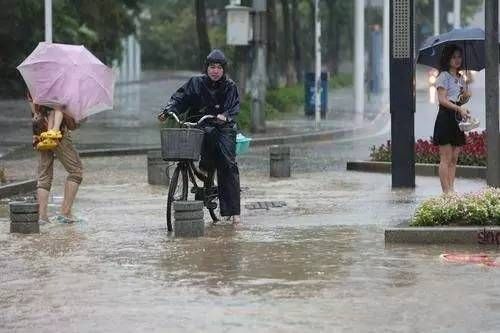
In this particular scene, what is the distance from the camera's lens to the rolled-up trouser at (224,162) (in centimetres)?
1256

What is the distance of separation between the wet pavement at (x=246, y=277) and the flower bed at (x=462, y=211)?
1.48 ft

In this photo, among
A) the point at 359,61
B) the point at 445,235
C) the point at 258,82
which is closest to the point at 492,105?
the point at 445,235

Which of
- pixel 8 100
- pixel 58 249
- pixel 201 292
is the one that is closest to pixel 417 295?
pixel 201 292

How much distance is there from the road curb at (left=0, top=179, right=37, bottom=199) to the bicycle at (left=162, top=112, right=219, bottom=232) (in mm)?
3961

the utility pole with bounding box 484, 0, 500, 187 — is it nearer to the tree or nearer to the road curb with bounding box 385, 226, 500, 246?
the road curb with bounding box 385, 226, 500, 246

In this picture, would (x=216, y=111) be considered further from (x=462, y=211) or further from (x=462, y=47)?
(x=462, y=47)

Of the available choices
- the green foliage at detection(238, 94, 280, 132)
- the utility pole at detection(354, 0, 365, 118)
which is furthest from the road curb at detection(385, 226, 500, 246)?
the utility pole at detection(354, 0, 365, 118)

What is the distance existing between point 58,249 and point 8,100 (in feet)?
141

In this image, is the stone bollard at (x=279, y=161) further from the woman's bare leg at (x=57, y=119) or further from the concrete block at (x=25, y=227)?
the concrete block at (x=25, y=227)

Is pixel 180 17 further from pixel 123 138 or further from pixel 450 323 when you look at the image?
pixel 450 323

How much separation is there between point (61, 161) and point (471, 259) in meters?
4.94

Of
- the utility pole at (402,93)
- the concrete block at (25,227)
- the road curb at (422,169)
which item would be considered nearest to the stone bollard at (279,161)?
the road curb at (422,169)

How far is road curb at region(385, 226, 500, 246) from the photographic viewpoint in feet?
36.0

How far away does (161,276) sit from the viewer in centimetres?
968
